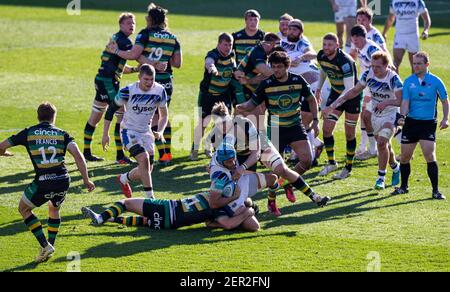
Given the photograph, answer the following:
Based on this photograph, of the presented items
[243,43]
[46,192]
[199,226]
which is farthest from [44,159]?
[243,43]

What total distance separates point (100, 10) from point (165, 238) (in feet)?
73.6

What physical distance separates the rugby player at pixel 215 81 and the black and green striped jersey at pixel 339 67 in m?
1.73

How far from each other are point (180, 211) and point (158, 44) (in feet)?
15.7

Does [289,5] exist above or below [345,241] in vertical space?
above

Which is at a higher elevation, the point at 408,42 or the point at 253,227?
the point at 408,42

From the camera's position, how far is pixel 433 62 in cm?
2522

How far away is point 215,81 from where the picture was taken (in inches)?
675

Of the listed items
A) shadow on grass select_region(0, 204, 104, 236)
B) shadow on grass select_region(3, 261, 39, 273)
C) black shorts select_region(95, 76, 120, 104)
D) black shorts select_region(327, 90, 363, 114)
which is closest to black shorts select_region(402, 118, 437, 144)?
black shorts select_region(327, 90, 363, 114)

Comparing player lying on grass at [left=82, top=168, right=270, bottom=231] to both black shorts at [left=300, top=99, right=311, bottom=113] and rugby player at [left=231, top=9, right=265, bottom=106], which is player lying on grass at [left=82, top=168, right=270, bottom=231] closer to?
black shorts at [left=300, top=99, right=311, bottom=113]

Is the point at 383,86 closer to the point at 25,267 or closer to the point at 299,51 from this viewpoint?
the point at 299,51

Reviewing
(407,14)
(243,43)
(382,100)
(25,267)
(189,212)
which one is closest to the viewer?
(25,267)

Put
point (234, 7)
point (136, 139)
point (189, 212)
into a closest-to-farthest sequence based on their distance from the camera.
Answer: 1. point (189, 212)
2. point (136, 139)
3. point (234, 7)

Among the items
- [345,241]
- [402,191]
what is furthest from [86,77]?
[345,241]
